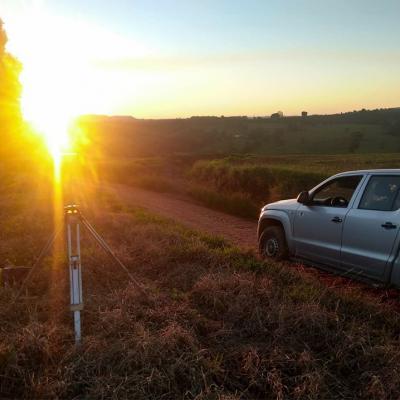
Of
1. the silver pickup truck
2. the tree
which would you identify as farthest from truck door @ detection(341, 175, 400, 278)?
the tree

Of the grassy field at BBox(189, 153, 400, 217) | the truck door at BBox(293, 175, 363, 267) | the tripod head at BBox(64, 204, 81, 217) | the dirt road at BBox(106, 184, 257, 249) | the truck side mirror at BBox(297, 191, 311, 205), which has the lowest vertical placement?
the dirt road at BBox(106, 184, 257, 249)

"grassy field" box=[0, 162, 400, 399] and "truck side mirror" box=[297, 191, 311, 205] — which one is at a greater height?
"truck side mirror" box=[297, 191, 311, 205]

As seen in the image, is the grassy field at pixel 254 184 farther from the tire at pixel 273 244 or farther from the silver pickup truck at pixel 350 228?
the silver pickup truck at pixel 350 228

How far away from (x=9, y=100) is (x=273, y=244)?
1354 cm

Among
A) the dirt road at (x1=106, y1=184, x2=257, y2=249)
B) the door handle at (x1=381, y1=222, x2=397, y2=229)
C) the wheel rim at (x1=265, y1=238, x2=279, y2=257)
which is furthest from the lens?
the dirt road at (x1=106, y1=184, x2=257, y2=249)

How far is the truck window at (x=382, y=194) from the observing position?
6375mm

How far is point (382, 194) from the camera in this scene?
21.6 feet

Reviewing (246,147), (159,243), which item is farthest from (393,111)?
(159,243)

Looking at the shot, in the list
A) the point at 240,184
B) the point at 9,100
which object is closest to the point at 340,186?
the point at 240,184

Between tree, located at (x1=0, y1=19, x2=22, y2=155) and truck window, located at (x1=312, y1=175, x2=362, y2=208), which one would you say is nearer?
truck window, located at (x1=312, y1=175, x2=362, y2=208)

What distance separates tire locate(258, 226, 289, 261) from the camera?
8578mm

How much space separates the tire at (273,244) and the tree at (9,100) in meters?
13.0

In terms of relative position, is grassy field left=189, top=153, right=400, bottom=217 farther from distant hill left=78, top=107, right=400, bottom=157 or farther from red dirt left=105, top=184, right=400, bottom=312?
distant hill left=78, top=107, right=400, bottom=157

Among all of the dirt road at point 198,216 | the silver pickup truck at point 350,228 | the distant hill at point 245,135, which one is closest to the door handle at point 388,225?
the silver pickup truck at point 350,228
